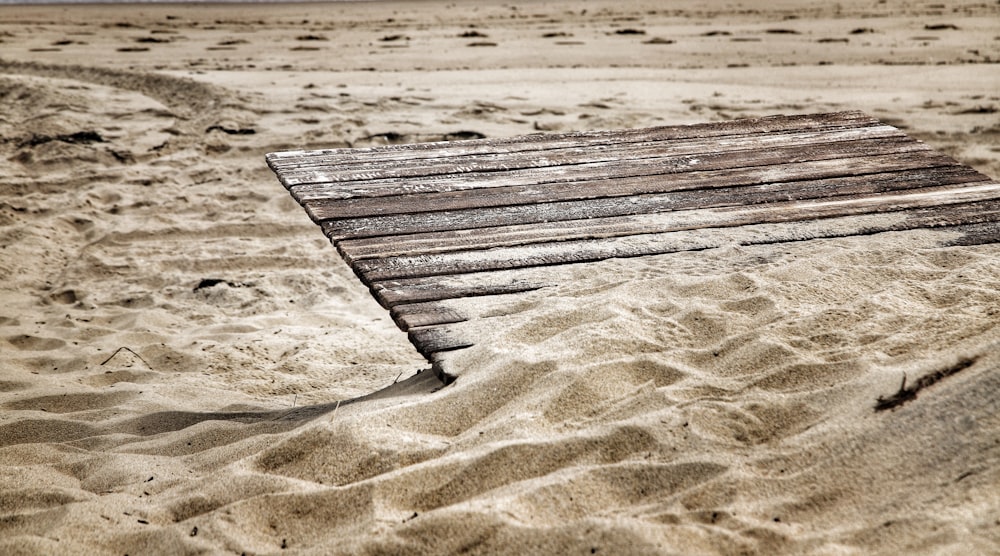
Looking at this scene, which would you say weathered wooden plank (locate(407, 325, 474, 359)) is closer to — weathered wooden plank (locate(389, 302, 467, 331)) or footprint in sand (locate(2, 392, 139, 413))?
weathered wooden plank (locate(389, 302, 467, 331))

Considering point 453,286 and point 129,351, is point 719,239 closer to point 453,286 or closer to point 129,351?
point 453,286

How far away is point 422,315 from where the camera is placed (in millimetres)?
2777

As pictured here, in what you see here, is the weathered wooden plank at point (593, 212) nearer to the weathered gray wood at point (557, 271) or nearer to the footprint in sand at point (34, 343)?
the weathered gray wood at point (557, 271)

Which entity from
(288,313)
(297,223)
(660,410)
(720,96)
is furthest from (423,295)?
(720,96)

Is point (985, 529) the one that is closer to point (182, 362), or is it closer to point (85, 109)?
point (182, 362)

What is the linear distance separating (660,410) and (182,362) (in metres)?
2.35

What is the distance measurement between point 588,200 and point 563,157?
0.57 m

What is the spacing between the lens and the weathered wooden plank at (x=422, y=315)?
2736mm

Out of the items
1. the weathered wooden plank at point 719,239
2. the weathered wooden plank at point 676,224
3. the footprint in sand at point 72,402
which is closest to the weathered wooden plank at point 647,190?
the weathered wooden plank at point 676,224

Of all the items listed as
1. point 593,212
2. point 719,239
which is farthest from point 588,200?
point 719,239

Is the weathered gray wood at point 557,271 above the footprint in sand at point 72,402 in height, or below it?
above

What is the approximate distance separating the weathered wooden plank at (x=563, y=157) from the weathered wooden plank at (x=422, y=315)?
1020 mm

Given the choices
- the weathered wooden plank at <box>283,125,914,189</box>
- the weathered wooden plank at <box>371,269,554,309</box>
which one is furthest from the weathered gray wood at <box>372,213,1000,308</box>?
the weathered wooden plank at <box>283,125,914,189</box>

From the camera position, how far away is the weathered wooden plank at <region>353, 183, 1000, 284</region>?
3059mm
